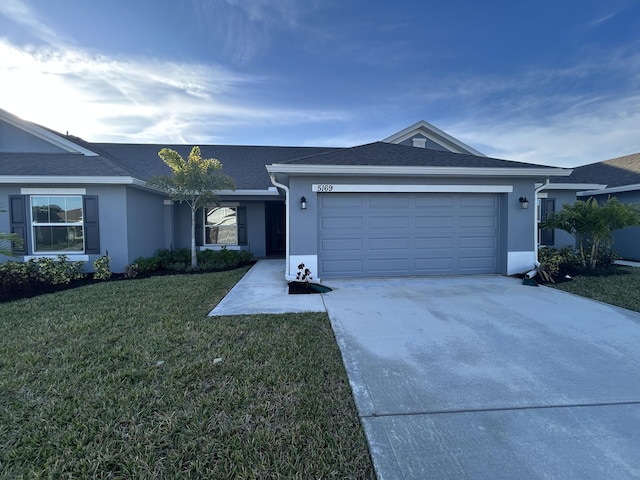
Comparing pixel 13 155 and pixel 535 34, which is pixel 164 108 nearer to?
pixel 13 155

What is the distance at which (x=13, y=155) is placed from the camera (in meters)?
9.70

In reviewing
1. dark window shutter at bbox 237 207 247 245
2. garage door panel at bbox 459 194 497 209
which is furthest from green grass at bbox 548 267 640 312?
dark window shutter at bbox 237 207 247 245

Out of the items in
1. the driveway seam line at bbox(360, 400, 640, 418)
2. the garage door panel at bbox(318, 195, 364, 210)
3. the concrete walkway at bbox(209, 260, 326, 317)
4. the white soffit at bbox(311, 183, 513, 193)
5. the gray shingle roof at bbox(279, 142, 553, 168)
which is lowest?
the driveway seam line at bbox(360, 400, 640, 418)

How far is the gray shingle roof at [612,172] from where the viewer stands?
12.1 m

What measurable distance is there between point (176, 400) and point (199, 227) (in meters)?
10.3

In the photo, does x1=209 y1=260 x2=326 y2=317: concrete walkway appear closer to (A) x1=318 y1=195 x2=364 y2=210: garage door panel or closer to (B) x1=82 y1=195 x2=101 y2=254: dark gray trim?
(A) x1=318 y1=195 x2=364 y2=210: garage door panel

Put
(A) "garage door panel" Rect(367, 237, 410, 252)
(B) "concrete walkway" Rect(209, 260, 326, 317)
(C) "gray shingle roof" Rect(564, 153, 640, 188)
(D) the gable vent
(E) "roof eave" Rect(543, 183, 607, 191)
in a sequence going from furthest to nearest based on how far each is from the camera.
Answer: (D) the gable vent < (C) "gray shingle roof" Rect(564, 153, 640, 188) < (E) "roof eave" Rect(543, 183, 607, 191) < (A) "garage door panel" Rect(367, 237, 410, 252) < (B) "concrete walkway" Rect(209, 260, 326, 317)

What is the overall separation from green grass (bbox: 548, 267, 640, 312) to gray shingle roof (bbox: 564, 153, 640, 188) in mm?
5161

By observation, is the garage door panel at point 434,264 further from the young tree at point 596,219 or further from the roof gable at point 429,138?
the roof gable at point 429,138

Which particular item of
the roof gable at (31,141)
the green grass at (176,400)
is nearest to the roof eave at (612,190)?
the green grass at (176,400)

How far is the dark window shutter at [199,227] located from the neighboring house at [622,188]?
567 inches

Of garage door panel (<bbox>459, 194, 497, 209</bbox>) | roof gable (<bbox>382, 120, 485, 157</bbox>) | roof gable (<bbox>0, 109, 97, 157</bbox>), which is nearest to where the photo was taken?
garage door panel (<bbox>459, 194, 497, 209</bbox>)

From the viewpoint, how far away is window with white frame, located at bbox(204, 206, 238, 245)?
12366mm

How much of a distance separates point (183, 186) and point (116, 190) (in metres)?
1.81
